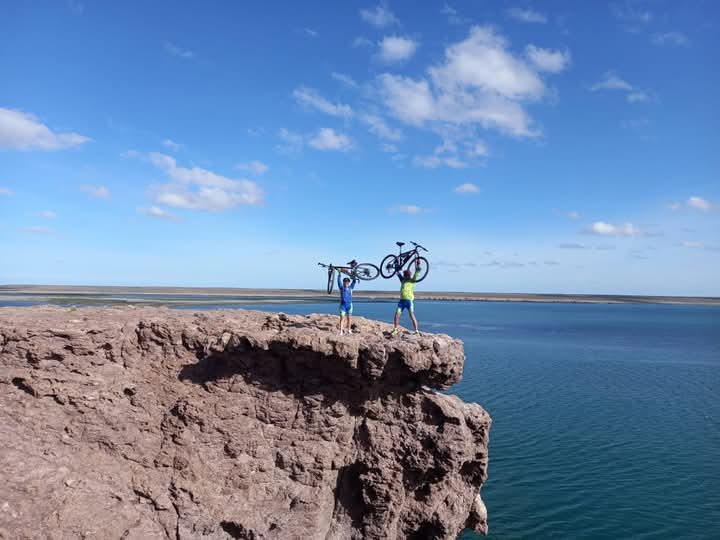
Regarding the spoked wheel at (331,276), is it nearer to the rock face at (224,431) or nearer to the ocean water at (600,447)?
the rock face at (224,431)

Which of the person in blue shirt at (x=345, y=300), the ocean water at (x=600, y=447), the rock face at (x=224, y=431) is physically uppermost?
the person in blue shirt at (x=345, y=300)

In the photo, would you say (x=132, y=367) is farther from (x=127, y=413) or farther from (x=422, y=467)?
(x=422, y=467)

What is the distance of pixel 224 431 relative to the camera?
11781 mm

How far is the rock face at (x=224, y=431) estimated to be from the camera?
10570 mm

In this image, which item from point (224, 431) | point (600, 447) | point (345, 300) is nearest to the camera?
point (224, 431)

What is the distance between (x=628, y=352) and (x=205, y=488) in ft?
196

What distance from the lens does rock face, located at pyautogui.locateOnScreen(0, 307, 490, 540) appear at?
416 inches

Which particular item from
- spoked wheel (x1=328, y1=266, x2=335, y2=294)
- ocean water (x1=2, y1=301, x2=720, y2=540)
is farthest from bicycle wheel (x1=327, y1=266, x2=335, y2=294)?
ocean water (x1=2, y1=301, x2=720, y2=540)

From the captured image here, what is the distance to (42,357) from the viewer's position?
11.0 metres

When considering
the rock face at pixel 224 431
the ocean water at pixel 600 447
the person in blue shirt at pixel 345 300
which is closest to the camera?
the rock face at pixel 224 431

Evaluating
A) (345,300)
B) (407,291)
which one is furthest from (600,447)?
(345,300)

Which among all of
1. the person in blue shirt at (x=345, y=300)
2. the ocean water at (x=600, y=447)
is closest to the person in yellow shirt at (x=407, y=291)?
the person in blue shirt at (x=345, y=300)

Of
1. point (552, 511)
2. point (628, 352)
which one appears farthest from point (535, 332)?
point (552, 511)

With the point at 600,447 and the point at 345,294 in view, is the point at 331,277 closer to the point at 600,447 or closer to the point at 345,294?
the point at 345,294
